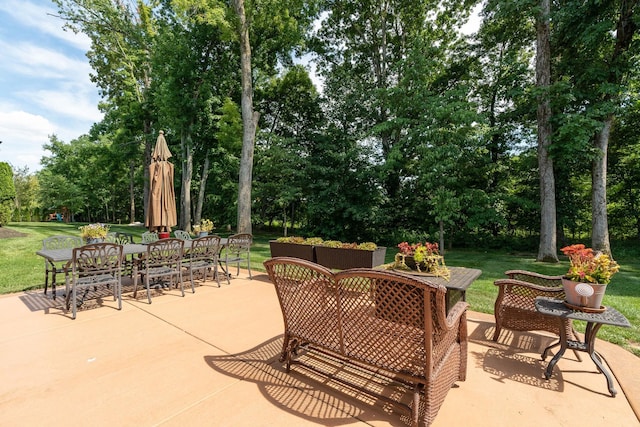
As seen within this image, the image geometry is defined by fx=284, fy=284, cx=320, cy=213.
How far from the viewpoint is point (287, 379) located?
231 cm

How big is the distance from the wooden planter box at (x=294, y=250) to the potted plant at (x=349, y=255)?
0.52ft

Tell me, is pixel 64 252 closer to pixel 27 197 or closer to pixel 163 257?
pixel 163 257

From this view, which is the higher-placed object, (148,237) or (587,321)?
(148,237)

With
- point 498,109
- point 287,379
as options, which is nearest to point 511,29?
point 498,109

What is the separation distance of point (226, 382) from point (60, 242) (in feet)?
15.0

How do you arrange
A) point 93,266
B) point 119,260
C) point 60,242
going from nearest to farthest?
point 93,266
point 119,260
point 60,242

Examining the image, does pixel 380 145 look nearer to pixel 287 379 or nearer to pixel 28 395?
pixel 287 379

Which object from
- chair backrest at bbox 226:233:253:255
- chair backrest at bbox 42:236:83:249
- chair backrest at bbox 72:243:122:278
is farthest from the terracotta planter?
chair backrest at bbox 42:236:83:249

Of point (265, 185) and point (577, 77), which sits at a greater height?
point (577, 77)

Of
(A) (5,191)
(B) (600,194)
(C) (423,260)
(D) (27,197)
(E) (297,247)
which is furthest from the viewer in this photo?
(D) (27,197)

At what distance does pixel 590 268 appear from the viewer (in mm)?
2346

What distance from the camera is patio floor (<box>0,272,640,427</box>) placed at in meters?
1.87

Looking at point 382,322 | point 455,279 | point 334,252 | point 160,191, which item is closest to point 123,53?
point 160,191

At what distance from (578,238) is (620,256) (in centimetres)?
229
